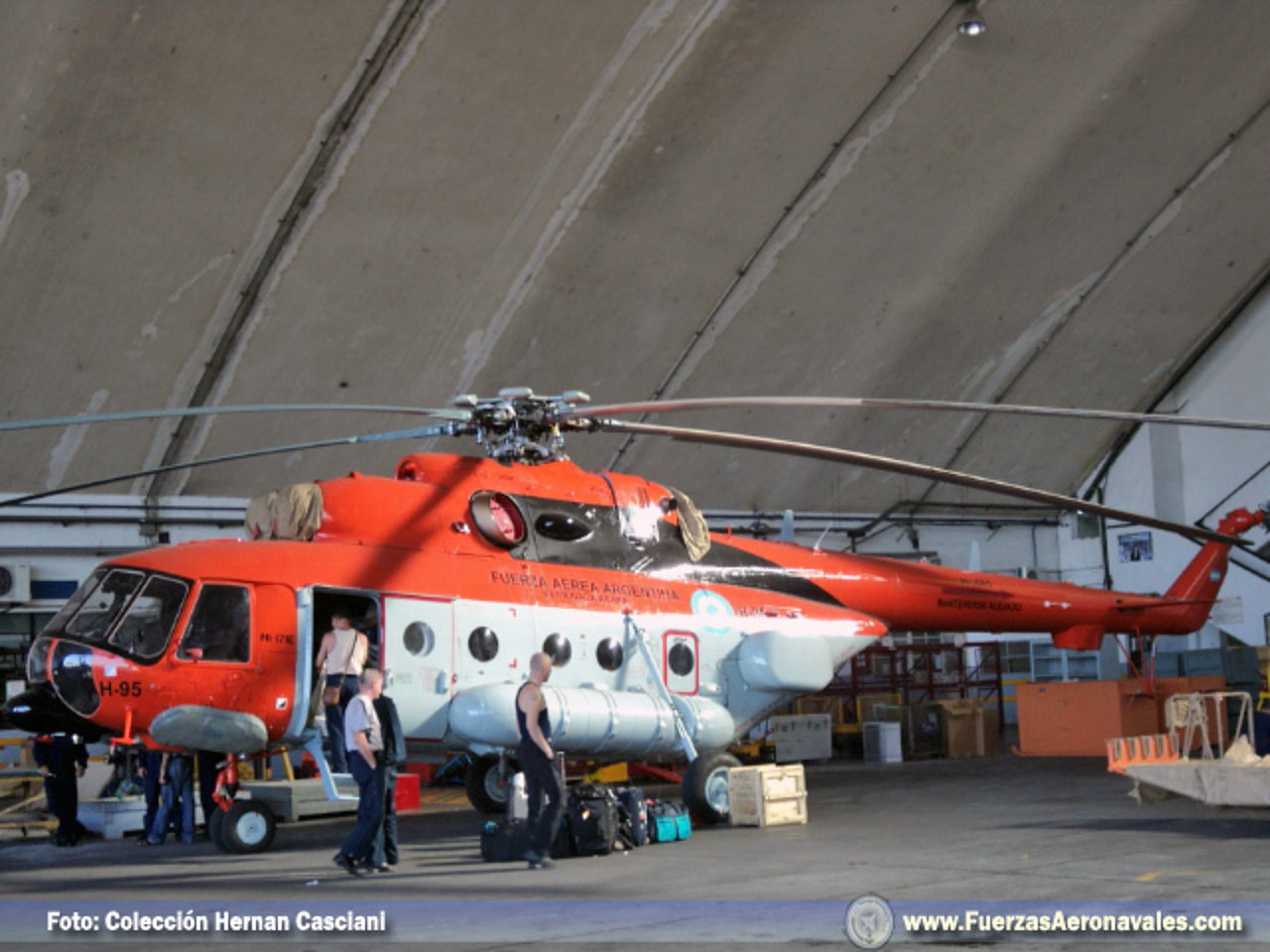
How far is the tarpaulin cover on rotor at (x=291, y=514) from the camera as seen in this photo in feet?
39.8

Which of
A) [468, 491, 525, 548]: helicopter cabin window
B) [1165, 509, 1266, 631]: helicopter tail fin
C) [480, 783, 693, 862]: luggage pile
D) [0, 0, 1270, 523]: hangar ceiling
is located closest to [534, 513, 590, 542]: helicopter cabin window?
[468, 491, 525, 548]: helicopter cabin window

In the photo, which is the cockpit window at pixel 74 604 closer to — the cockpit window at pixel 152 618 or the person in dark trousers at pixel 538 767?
the cockpit window at pixel 152 618

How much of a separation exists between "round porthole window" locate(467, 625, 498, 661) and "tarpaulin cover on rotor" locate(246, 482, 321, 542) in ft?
5.67

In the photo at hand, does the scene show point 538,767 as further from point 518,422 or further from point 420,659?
point 518,422

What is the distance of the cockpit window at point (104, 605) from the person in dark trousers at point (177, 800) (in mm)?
2249

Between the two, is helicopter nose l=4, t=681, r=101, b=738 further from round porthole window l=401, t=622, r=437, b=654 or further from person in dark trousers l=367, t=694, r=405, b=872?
person in dark trousers l=367, t=694, r=405, b=872

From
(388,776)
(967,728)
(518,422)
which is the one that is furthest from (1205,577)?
(388,776)

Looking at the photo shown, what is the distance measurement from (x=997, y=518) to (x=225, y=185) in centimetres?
1717

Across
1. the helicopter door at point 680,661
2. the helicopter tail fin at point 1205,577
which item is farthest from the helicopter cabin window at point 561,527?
the helicopter tail fin at point 1205,577

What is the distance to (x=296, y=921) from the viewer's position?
7.33 metres

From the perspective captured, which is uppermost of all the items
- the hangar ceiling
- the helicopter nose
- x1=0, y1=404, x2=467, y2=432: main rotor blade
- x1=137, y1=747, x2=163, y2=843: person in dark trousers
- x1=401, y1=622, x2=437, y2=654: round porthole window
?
the hangar ceiling

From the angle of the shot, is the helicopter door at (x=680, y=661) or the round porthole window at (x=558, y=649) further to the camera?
the helicopter door at (x=680, y=661)

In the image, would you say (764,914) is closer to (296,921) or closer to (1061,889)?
(1061,889)

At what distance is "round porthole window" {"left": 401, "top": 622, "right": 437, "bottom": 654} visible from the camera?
12.0 metres
